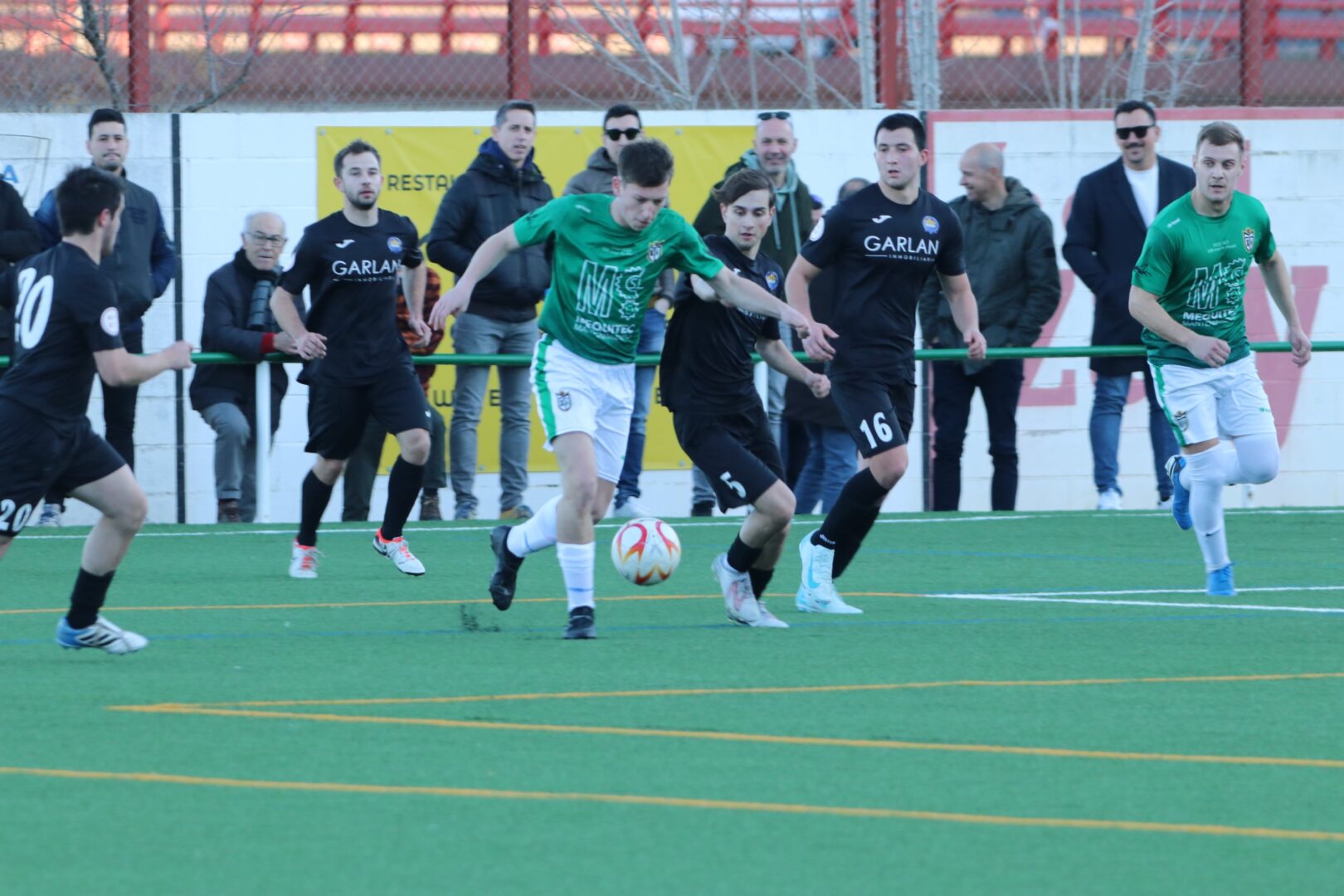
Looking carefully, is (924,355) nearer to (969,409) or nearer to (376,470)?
(969,409)

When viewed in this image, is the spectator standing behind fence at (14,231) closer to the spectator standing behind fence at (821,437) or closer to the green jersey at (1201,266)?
the spectator standing behind fence at (821,437)

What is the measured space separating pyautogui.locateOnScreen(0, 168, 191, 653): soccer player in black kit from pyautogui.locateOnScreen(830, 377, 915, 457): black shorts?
3051 millimetres

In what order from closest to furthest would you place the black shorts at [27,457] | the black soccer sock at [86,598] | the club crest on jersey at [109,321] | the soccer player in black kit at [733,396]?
the club crest on jersey at [109,321], the black shorts at [27,457], the black soccer sock at [86,598], the soccer player in black kit at [733,396]

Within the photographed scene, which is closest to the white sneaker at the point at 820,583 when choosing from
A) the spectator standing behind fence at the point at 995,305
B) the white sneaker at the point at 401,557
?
the white sneaker at the point at 401,557

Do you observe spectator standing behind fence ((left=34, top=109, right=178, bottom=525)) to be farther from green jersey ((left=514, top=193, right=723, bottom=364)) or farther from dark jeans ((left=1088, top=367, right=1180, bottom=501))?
dark jeans ((left=1088, top=367, right=1180, bottom=501))

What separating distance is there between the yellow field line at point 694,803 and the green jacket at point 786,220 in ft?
24.5

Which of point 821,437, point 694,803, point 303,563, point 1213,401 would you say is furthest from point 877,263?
point 821,437

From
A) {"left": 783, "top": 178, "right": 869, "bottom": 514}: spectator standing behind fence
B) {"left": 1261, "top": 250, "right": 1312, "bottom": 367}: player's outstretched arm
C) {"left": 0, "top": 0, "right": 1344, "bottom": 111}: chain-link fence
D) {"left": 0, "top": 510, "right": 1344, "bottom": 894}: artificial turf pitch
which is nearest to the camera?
{"left": 0, "top": 510, "right": 1344, "bottom": 894}: artificial turf pitch

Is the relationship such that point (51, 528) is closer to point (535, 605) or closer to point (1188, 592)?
point (535, 605)

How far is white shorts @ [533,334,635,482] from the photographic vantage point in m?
8.12

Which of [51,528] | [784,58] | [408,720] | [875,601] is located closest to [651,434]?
[784,58]

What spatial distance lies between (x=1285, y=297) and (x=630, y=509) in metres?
4.86

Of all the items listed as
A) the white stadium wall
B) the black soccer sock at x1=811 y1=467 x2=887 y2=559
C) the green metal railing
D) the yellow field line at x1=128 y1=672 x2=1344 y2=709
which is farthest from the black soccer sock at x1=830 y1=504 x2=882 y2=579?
the white stadium wall

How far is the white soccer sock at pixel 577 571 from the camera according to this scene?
8023 millimetres
